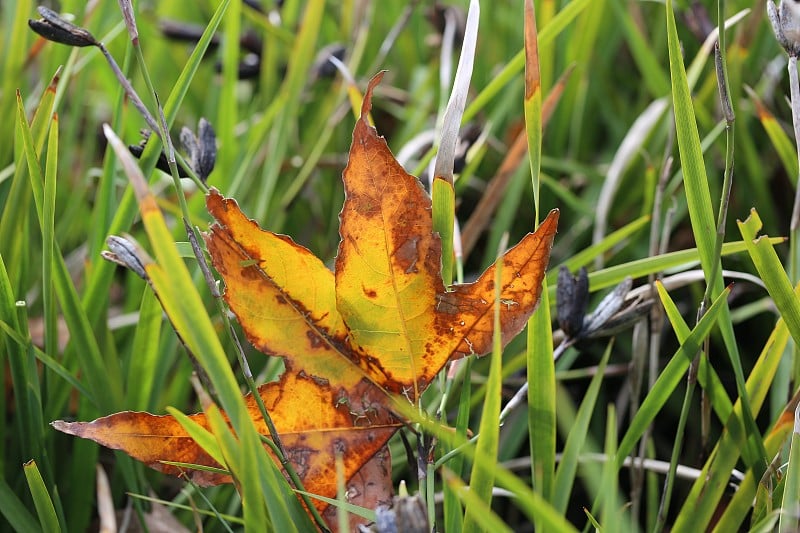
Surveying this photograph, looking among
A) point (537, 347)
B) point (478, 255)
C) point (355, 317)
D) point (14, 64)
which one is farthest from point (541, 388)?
point (14, 64)

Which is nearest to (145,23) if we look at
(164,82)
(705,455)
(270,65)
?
(164,82)

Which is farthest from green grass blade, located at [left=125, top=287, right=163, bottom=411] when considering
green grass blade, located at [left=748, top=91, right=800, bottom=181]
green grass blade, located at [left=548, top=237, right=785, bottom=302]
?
green grass blade, located at [left=748, top=91, right=800, bottom=181]

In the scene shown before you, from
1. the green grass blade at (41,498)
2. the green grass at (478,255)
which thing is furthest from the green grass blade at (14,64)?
the green grass blade at (41,498)

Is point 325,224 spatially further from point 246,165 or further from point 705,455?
point 705,455

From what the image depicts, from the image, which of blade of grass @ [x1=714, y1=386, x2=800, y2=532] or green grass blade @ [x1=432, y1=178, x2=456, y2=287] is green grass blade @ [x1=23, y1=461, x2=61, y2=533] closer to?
green grass blade @ [x1=432, y1=178, x2=456, y2=287]

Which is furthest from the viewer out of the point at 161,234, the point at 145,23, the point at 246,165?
the point at 145,23

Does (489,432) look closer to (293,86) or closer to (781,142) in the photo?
(781,142)
